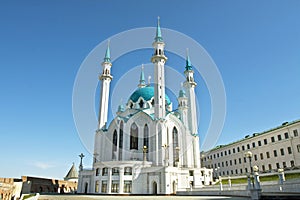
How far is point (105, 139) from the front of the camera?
48000mm

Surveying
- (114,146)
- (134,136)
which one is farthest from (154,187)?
(114,146)

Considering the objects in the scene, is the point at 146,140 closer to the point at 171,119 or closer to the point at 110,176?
the point at 171,119

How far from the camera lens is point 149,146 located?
141 feet

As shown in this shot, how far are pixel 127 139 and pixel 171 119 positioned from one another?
9.80m

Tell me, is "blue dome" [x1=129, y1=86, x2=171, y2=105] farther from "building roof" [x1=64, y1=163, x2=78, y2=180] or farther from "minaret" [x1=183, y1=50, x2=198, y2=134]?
"building roof" [x1=64, y1=163, x2=78, y2=180]

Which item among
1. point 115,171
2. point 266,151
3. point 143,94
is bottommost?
point 115,171

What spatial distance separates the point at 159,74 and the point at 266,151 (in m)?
28.6

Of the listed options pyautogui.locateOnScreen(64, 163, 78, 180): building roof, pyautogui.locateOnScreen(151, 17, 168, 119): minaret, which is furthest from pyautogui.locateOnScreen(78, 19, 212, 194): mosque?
pyautogui.locateOnScreen(64, 163, 78, 180): building roof

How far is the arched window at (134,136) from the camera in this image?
4524cm

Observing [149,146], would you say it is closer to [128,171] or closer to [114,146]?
[128,171]

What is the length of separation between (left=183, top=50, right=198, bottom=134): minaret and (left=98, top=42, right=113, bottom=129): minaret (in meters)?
18.8

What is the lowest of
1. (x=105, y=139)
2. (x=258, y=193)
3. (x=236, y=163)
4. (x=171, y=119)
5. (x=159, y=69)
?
(x=258, y=193)

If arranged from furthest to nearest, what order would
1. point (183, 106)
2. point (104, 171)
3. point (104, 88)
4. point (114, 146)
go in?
point (183, 106)
point (104, 88)
point (114, 146)
point (104, 171)

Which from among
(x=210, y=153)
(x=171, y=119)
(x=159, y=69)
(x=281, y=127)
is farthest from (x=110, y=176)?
(x=210, y=153)
